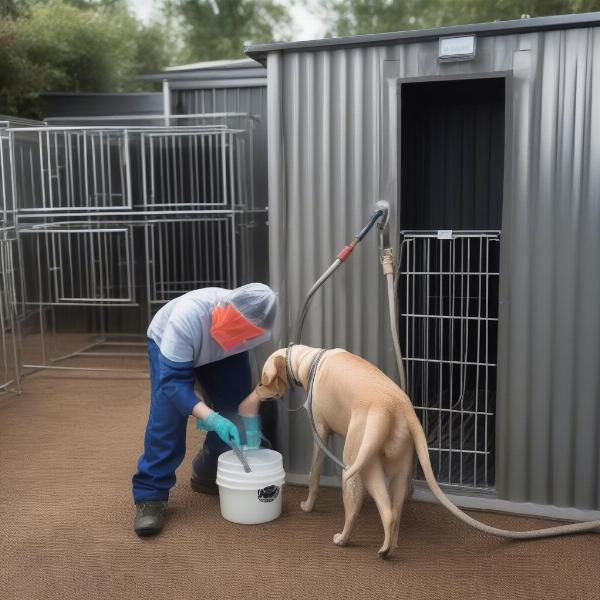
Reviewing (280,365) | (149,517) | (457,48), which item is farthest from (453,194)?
(149,517)

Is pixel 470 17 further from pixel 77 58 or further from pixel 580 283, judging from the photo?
pixel 580 283

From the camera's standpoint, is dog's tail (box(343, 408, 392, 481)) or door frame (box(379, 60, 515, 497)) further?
door frame (box(379, 60, 515, 497))

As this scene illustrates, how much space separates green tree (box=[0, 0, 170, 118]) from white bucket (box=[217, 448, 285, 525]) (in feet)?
23.6

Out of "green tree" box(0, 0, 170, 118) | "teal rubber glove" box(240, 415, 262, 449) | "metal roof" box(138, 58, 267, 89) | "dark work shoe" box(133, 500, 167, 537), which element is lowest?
"dark work shoe" box(133, 500, 167, 537)

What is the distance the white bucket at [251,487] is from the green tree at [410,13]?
15.5 metres

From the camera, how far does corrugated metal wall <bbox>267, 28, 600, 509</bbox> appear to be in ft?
10.5

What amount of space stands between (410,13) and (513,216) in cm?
1793

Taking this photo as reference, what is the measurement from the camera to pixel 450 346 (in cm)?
393

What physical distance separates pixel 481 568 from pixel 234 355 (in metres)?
1.41

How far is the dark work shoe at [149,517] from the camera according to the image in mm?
3279

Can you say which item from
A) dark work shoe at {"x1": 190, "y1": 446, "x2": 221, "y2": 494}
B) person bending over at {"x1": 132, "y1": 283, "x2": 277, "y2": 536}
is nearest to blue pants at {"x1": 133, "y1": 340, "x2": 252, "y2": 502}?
person bending over at {"x1": 132, "y1": 283, "x2": 277, "y2": 536}

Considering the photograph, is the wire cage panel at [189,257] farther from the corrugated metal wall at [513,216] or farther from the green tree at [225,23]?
the green tree at [225,23]

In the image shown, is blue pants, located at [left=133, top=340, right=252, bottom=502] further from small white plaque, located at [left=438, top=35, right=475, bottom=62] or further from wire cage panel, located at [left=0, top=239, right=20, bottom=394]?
wire cage panel, located at [left=0, top=239, right=20, bottom=394]

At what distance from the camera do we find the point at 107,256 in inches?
289
